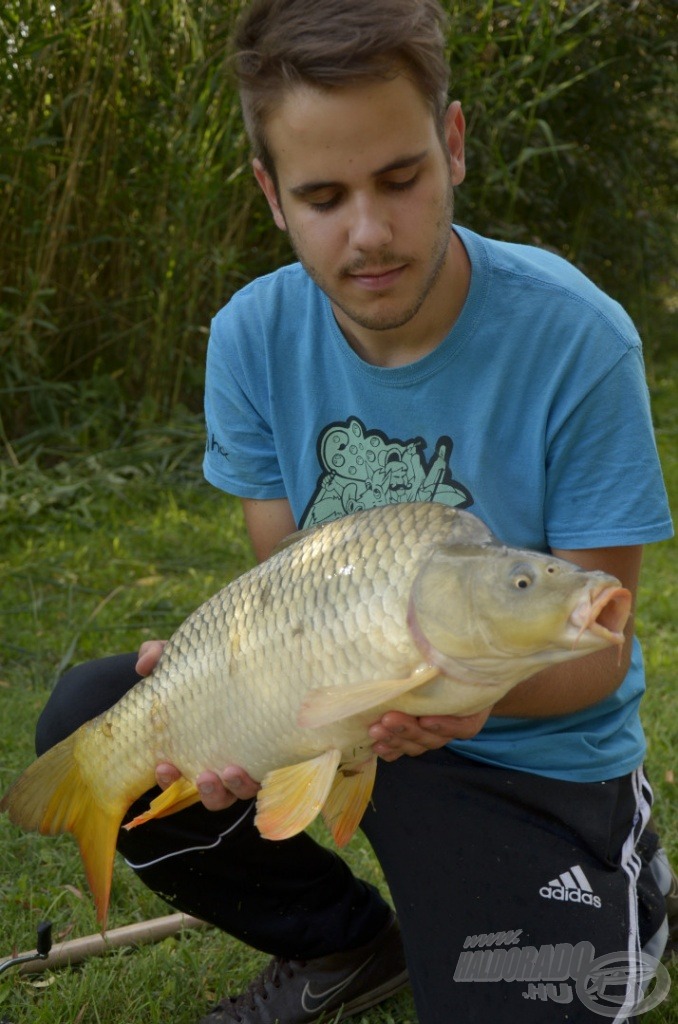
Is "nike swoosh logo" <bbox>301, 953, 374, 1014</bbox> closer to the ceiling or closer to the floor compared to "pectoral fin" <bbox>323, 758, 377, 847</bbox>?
closer to the floor

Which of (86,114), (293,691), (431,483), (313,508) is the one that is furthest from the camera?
(86,114)

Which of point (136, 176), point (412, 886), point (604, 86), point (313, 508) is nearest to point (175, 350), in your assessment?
point (136, 176)

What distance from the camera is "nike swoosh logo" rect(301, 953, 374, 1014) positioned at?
5.46ft

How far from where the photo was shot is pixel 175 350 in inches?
163

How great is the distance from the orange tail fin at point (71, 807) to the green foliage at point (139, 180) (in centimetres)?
242

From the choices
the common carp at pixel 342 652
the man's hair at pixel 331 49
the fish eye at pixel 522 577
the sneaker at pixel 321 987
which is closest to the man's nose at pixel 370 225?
the man's hair at pixel 331 49

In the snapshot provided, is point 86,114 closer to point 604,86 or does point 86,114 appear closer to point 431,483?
point 604,86

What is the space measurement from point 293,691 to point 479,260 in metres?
0.61

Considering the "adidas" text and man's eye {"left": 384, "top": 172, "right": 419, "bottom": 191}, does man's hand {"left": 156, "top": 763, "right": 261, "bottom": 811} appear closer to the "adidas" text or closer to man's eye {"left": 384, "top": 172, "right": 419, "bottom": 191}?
the "adidas" text

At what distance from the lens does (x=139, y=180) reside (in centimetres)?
392

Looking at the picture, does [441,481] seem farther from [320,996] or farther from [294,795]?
[320,996]

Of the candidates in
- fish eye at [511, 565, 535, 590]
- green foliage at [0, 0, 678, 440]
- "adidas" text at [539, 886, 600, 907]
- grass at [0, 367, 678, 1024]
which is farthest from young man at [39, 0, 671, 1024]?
green foliage at [0, 0, 678, 440]

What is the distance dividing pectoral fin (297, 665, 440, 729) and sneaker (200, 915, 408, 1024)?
1.96 ft

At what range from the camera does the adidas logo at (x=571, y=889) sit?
1443mm
